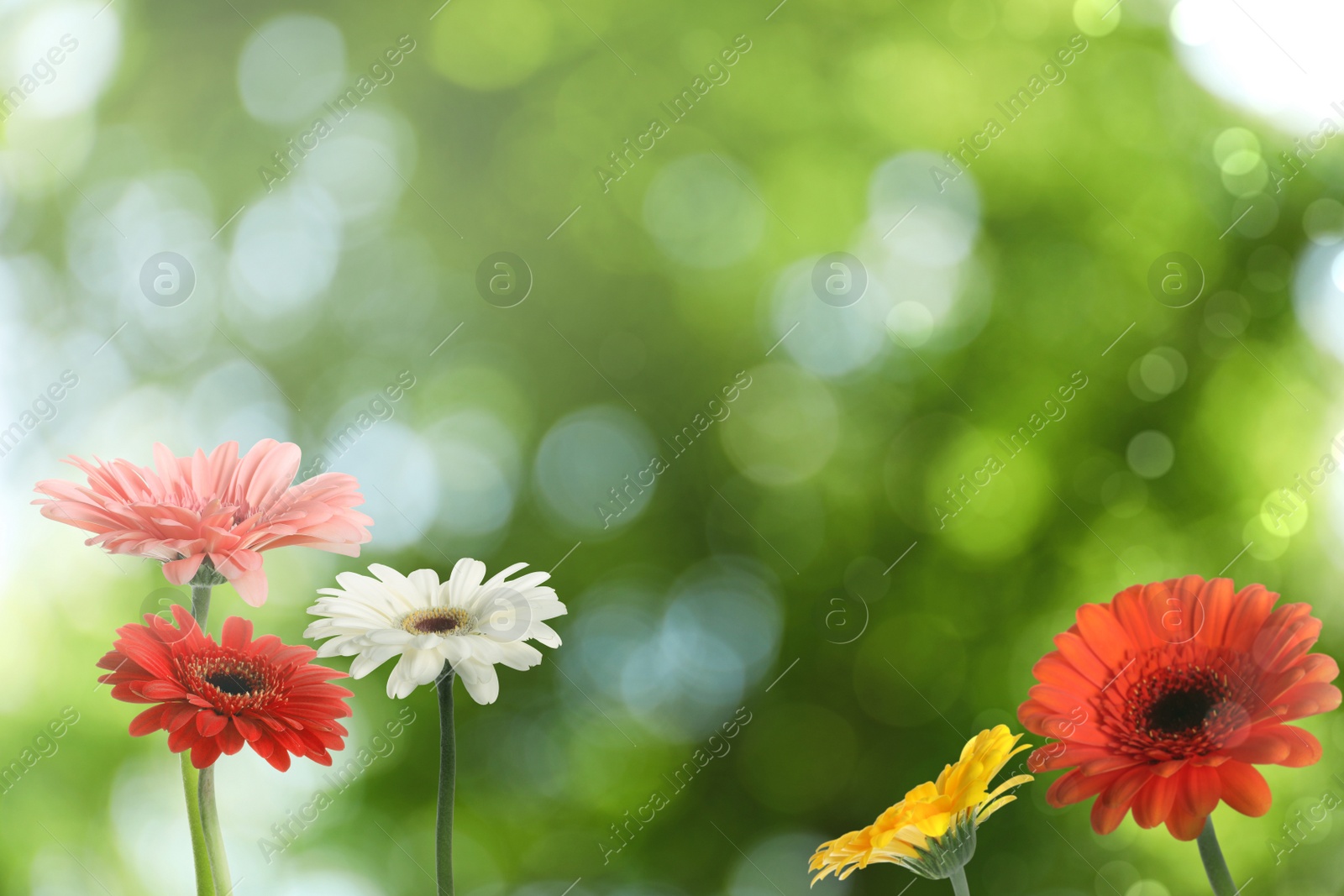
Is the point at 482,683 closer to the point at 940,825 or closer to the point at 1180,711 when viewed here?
the point at 940,825

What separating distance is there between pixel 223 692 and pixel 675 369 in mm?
1683

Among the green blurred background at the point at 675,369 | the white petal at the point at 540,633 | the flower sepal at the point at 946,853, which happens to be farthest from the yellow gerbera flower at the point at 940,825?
the green blurred background at the point at 675,369

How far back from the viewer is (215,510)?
1.68ft

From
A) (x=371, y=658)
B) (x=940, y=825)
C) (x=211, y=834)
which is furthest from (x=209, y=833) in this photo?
(x=940, y=825)

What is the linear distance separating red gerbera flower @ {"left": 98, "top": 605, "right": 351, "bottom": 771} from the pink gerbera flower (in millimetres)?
34

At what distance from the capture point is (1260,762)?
0.45 meters

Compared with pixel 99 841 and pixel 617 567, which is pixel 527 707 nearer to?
pixel 617 567

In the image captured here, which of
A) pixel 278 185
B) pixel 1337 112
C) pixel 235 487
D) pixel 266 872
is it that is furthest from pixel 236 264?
pixel 1337 112

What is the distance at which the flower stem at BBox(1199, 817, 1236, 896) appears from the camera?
424 millimetres

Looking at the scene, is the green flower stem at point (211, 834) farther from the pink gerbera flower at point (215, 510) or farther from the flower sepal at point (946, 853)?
the flower sepal at point (946, 853)

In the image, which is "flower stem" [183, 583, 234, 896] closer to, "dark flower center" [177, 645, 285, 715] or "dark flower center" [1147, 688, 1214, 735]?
"dark flower center" [177, 645, 285, 715]

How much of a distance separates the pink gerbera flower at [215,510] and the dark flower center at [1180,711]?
1.37ft

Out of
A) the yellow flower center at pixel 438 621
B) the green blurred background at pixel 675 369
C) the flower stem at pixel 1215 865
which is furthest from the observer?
the green blurred background at pixel 675 369

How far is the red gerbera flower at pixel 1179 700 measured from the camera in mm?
443
